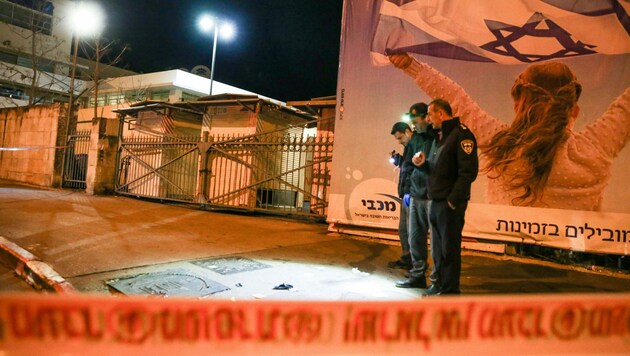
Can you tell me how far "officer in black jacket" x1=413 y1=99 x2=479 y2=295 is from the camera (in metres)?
3.17

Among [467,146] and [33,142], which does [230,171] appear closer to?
[467,146]

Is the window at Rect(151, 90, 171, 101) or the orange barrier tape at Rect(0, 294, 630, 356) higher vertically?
the window at Rect(151, 90, 171, 101)

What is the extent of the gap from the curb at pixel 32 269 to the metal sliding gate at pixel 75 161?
30.0 ft

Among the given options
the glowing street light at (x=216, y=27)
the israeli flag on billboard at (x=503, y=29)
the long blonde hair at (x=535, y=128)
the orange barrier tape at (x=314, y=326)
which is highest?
the glowing street light at (x=216, y=27)

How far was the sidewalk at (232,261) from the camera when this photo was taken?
11.4ft

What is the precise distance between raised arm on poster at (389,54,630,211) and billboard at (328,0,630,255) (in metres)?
0.01

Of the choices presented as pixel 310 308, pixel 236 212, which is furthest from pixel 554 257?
pixel 236 212

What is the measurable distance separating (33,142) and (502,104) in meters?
15.8

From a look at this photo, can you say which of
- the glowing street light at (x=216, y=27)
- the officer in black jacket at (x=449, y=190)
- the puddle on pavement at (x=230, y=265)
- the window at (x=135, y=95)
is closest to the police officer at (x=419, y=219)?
the officer in black jacket at (x=449, y=190)

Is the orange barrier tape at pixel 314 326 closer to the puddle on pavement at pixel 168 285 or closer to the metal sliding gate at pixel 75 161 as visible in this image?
the puddle on pavement at pixel 168 285

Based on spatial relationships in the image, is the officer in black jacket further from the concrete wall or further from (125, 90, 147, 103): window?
(125, 90, 147, 103): window

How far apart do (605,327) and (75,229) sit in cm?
654

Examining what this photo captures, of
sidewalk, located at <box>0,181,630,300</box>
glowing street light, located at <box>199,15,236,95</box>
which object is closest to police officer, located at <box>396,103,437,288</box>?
sidewalk, located at <box>0,181,630,300</box>

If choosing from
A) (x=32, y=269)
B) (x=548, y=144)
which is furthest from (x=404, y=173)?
(x=32, y=269)
